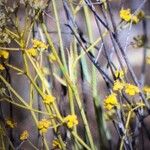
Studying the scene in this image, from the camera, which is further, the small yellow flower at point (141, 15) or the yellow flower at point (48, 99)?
the small yellow flower at point (141, 15)

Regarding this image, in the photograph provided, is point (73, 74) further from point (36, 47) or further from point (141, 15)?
point (141, 15)

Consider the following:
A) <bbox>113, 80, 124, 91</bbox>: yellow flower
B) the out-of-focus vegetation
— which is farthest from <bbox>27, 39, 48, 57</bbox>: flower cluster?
<bbox>113, 80, 124, 91</bbox>: yellow flower

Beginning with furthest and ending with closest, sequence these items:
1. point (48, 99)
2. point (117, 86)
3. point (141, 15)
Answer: point (141, 15) → point (48, 99) → point (117, 86)

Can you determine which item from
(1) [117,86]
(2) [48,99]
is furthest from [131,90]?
(2) [48,99]

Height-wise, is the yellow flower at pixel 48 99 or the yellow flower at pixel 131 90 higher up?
the yellow flower at pixel 131 90

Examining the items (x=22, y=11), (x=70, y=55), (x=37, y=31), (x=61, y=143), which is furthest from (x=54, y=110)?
(x=22, y=11)

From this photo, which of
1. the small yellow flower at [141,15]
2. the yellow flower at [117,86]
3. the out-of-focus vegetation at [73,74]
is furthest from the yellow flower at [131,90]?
the small yellow flower at [141,15]

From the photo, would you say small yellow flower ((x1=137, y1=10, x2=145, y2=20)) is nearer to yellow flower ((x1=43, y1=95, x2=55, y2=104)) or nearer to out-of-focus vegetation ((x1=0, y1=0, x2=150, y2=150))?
out-of-focus vegetation ((x1=0, y1=0, x2=150, y2=150))

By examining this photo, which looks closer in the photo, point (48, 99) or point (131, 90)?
point (131, 90)

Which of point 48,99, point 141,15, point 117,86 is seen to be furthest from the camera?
point 141,15

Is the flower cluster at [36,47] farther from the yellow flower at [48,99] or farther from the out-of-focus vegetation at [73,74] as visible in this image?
the yellow flower at [48,99]

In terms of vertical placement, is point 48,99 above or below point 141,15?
below
